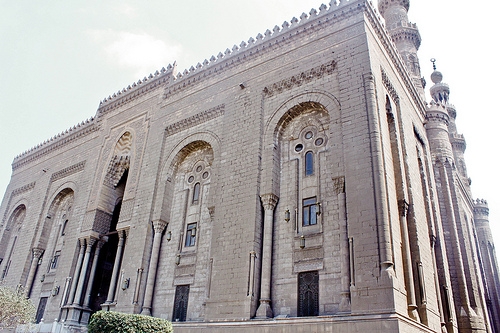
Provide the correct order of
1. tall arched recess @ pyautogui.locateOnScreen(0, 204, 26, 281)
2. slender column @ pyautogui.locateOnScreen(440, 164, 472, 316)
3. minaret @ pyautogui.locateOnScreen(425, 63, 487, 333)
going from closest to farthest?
minaret @ pyautogui.locateOnScreen(425, 63, 487, 333), slender column @ pyautogui.locateOnScreen(440, 164, 472, 316), tall arched recess @ pyautogui.locateOnScreen(0, 204, 26, 281)

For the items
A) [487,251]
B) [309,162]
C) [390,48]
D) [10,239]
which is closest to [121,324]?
[309,162]

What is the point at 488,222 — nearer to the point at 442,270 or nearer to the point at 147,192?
the point at 442,270

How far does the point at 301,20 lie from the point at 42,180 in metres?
18.8

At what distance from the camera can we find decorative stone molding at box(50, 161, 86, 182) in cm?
2356

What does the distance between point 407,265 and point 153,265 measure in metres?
9.50

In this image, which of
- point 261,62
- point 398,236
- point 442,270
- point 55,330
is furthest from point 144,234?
point 442,270

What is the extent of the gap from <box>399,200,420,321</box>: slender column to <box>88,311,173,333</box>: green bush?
7062 mm

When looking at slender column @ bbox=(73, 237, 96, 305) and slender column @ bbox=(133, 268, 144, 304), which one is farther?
slender column @ bbox=(73, 237, 96, 305)

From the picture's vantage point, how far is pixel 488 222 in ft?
94.9

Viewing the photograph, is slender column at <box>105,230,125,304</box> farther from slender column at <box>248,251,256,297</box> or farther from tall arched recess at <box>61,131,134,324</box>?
slender column at <box>248,251,256,297</box>

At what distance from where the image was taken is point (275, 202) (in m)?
14.1

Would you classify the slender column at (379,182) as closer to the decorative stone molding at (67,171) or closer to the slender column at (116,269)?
the slender column at (116,269)

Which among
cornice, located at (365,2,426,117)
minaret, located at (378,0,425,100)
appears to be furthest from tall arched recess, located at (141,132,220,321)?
minaret, located at (378,0,425,100)

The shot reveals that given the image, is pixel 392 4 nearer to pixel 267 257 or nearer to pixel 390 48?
pixel 390 48
